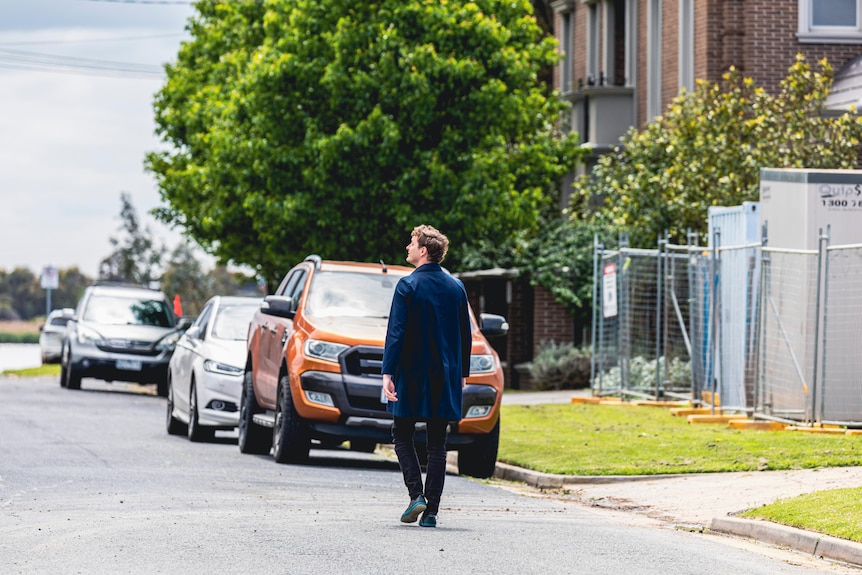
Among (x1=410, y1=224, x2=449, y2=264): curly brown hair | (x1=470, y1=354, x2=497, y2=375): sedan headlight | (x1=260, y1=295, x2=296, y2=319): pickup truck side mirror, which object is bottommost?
(x1=470, y1=354, x2=497, y2=375): sedan headlight

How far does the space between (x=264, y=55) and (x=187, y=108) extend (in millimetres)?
11619

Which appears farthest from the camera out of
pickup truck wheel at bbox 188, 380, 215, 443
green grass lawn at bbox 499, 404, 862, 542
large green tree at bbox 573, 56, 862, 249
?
large green tree at bbox 573, 56, 862, 249

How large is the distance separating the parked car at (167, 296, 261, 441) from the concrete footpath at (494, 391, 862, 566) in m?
3.65

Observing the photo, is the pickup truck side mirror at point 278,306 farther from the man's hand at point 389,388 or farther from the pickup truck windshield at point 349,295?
the man's hand at point 389,388

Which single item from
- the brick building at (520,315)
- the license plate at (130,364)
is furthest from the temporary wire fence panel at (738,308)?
the license plate at (130,364)

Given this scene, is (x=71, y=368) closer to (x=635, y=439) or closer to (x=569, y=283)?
(x=569, y=283)

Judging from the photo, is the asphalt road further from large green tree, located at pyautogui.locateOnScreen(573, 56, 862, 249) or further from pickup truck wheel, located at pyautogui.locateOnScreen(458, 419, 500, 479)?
large green tree, located at pyautogui.locateOnScreen(573, 56, 862, 249)

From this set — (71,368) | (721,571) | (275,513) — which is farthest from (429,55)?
(721,571)

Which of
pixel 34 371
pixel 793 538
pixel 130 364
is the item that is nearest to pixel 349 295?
pixel 793 538

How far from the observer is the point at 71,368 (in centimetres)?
2969

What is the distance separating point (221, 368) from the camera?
59.0ft

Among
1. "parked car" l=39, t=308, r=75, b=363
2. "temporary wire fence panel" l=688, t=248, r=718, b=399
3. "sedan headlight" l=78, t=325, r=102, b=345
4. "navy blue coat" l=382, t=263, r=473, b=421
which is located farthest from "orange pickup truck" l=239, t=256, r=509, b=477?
"parked car" l=39, t=308, r=75, b=363

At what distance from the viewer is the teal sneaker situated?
33.0 feet

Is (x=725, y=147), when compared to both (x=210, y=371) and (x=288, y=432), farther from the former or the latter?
(x=288, y=432)
